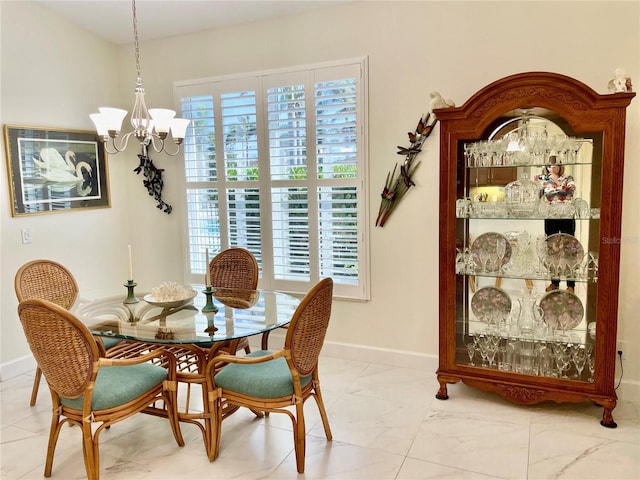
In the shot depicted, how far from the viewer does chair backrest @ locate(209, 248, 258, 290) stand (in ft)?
11.3

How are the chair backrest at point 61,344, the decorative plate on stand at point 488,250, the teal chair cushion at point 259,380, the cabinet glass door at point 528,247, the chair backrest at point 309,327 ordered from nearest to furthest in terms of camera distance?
the chair backrest at point 61,344
the chair backrest at point 309,327
the teal chair cushion at point 259,380
the cabinet glass door at point 528,247
the decorative plate on stand at point 488,250

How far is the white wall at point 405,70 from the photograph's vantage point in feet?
9.80

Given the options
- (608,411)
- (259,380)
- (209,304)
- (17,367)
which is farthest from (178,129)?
(608,411)

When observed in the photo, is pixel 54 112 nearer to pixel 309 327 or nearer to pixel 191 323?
pixel 191 323

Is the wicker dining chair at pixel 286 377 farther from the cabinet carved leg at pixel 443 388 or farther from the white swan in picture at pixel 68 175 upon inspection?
the white swan in picture at pixel 68 175

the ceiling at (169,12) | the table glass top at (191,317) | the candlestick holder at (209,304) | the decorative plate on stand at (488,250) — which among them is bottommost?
the table glass top at (191,317)

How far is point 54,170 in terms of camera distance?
392cm

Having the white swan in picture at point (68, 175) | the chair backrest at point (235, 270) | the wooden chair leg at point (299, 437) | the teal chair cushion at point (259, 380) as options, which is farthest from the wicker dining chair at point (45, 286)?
the wooden chair leg at point (299, 437)

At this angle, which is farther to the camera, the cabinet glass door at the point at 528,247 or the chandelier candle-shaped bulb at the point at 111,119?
the cabinet glass door at the point at 528,247

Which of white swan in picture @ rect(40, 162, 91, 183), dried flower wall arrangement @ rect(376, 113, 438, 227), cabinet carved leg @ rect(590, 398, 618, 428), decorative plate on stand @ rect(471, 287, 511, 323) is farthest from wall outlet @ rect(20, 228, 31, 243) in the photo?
cabinet carved leg @ rect(590, 398, 618, 428)

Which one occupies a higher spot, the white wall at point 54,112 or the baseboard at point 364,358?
the white wall at point 54,112

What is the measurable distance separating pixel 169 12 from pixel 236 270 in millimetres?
2094

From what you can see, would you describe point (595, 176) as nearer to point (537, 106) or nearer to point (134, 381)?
point (537, 106)

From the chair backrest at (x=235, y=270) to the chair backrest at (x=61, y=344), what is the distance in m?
1.37
